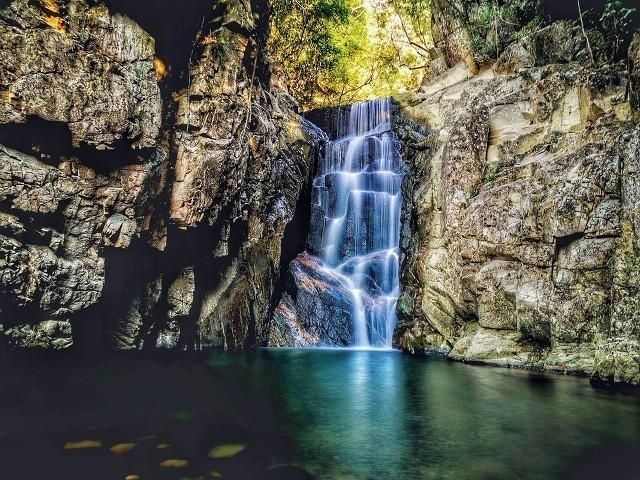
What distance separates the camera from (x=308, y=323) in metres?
18.2

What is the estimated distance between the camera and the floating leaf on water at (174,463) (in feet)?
18.4

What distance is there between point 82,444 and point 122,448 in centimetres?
66

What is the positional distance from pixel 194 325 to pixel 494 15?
18183 millimetres

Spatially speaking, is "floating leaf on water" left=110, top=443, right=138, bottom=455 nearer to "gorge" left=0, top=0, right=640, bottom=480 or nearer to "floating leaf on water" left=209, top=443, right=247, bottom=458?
"gorge" left=0, top=0, right=640, bottom=480

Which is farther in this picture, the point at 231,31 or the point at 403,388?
the point at 231,31

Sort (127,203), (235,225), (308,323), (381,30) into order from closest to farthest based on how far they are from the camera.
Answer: (127,203), (235,225), (308,323), (381,30)

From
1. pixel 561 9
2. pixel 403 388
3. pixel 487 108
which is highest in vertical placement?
pixel 561 9

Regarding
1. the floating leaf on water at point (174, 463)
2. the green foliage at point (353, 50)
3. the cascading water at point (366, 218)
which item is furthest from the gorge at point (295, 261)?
the green foliage at point (353, 50)

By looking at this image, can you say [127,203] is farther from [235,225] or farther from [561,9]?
[561,9]

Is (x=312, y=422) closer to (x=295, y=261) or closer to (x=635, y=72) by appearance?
(x=295, y=261)

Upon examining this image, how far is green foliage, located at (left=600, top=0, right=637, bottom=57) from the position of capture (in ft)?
43.6

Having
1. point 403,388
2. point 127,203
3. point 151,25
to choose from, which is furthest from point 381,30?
point 403,388

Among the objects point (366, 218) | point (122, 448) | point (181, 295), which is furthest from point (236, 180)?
point (122, 448)

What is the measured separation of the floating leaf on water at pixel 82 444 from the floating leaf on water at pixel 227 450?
5.50ft
